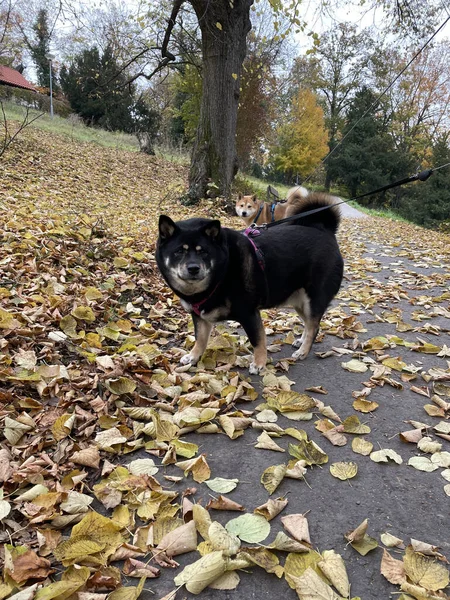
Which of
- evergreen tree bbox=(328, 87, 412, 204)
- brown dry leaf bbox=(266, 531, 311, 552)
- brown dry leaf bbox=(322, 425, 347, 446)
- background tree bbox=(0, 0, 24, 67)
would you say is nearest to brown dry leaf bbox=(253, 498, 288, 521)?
brown dry leaf bbox=(266, 531, 311, 552)

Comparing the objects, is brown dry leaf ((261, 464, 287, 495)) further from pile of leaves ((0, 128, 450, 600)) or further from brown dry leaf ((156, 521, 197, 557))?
brown dry leaf ((156, 521, 197, 557))

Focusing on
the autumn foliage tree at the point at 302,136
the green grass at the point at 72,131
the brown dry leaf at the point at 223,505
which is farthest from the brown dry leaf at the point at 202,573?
the autumn foliage tree at the point at 302,136

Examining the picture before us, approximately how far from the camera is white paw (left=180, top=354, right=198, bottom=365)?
3520 mm

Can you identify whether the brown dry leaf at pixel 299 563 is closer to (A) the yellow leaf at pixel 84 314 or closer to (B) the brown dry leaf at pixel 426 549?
(B) the brown dry leaf at pixel 426 549

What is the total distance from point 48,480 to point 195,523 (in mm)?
850

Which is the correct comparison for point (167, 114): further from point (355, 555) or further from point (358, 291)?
point (355, 555)

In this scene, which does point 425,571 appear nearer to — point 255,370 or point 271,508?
point 271,508

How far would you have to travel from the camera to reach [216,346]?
383 centimetres

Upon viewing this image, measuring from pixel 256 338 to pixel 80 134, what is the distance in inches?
801

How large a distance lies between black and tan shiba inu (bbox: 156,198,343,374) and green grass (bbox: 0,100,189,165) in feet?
56.3

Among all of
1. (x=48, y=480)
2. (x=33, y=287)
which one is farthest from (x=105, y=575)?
(x=33, y=287)

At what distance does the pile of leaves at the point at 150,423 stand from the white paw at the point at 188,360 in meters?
0.07

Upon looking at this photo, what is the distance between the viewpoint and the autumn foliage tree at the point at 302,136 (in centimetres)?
3762

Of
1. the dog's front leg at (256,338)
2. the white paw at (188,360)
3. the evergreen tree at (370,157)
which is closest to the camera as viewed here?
the dog's front leg at (256,338)
